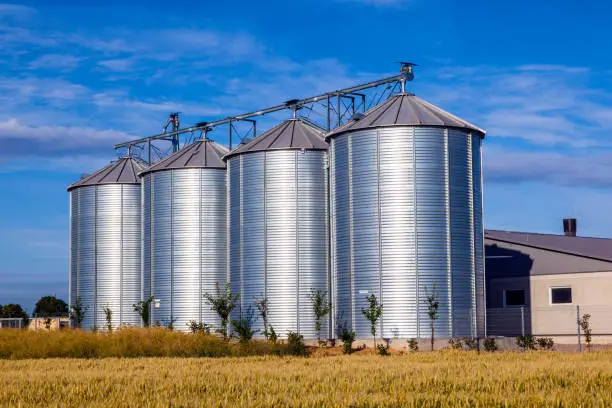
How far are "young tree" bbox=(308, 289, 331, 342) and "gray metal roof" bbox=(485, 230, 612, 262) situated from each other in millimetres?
15523

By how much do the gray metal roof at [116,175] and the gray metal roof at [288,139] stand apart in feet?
42.5

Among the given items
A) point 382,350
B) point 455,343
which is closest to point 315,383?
point 382,350

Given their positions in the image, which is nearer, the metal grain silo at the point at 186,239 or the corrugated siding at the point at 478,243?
the corrugated siding at the point at 478,243

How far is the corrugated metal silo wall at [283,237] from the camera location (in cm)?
5519

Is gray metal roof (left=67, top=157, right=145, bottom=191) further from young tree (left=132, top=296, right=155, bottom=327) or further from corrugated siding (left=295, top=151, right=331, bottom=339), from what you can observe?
corrugated siding (left=295, top=151, right=331, bottom=339)

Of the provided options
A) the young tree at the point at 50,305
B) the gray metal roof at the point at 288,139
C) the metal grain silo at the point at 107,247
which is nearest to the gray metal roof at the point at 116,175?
the metal grain silo at the point at 107,247

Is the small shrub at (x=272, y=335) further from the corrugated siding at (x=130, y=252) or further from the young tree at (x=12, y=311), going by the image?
the young tree at (x=12, y=311)

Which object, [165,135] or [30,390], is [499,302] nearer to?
[165,135]

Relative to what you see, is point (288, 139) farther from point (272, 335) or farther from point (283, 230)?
point (272, 335)

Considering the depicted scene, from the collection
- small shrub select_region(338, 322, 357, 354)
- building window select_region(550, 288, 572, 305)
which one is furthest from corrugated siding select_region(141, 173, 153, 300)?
building window select_region(550, 288, 572, 305)

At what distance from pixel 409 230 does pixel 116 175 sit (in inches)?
1167

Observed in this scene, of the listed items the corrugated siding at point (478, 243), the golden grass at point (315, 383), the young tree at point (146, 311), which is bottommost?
the golden grass at point (315, 383)

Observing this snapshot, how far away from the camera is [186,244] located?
61812 mm

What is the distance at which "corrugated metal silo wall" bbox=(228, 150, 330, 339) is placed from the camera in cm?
5519
